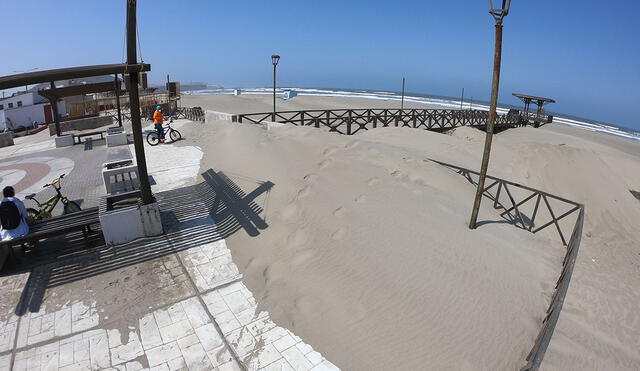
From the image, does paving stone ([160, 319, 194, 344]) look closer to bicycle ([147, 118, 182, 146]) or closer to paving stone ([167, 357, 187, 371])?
paving stone ([167, 357, 187, 371])

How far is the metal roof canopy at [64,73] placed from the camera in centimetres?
575

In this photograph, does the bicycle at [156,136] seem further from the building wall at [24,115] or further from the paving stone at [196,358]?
the building wall at [24,115]

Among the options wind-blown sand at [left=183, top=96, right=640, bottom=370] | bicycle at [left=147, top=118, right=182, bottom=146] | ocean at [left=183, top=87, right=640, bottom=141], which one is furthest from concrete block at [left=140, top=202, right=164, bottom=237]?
ocean at [left=183, top=87, right=640, bottom=141]

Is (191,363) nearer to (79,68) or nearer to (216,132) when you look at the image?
(79,68)

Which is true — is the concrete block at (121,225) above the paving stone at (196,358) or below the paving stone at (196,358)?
above

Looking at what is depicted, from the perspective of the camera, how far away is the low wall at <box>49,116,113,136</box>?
20.7 meters

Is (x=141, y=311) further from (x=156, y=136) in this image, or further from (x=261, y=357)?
(x=156, y=136)

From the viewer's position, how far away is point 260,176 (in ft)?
32.7

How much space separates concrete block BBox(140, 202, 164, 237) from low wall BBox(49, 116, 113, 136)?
1857cm

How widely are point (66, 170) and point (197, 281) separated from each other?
935 centimetres

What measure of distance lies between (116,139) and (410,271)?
14.5m

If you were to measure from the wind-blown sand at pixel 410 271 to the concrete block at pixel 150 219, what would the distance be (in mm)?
1739

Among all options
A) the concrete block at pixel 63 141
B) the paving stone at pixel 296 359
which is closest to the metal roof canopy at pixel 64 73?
the paving stone at pixel 296 359

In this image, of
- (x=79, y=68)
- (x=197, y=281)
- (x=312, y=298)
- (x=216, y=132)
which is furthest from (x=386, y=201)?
(x=216, y=132)
